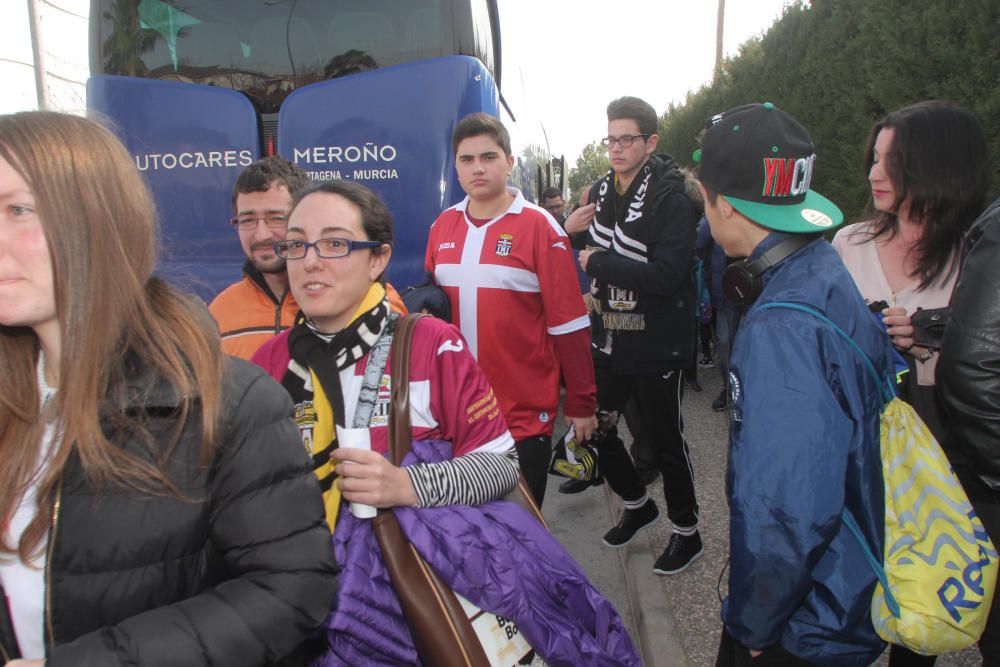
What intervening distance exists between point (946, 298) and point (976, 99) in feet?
9.51

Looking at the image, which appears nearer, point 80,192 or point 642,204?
point 80,192

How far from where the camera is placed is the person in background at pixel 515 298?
2938 millimetres

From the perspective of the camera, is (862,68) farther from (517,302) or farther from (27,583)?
(27,583)

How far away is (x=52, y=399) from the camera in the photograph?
3.79 ft

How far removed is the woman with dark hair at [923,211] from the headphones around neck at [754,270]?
738mm

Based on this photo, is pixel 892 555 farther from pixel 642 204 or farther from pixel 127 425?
pixel 642 204

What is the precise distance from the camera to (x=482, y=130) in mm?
3088

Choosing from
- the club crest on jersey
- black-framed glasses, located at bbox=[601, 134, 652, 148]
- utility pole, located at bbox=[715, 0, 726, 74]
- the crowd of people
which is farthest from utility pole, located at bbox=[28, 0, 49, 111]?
utility pole, located at bbox=[715, 0, 726, 74]

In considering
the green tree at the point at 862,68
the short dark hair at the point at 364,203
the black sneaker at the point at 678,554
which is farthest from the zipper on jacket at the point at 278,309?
the green tree at the point at 862,68

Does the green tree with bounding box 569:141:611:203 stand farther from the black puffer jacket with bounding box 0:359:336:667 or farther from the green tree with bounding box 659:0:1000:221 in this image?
the black puffer jacket with bounding box 0:359:336:667

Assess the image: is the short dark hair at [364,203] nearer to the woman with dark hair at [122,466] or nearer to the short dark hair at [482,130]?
the woman with dark hair at [122,466]

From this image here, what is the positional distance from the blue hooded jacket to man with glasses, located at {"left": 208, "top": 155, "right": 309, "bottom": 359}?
1573mm

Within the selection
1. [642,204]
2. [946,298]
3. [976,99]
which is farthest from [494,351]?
[976,99]

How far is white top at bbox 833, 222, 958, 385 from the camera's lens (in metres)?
2.35
